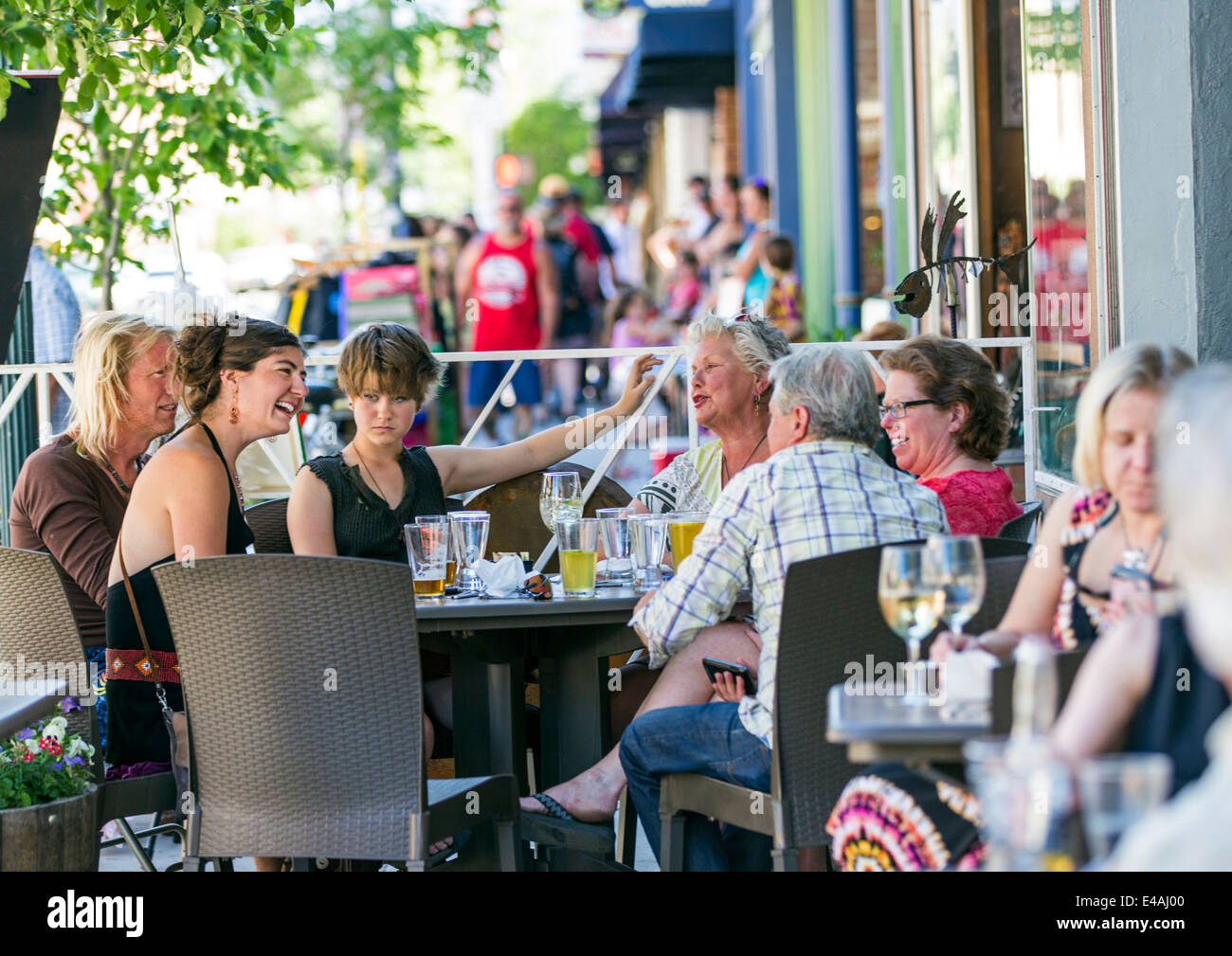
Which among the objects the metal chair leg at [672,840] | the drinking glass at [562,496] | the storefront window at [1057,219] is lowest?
the metal chair leg at [672,840]

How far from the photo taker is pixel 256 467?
6.24m

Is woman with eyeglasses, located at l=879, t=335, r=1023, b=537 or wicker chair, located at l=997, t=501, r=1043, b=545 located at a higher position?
woman with eyeglasses, located at l=879, t=335, r=1023, b=537

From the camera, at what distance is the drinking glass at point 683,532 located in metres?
3.54

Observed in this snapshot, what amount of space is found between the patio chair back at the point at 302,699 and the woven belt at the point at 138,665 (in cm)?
64

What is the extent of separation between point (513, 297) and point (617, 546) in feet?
28.4

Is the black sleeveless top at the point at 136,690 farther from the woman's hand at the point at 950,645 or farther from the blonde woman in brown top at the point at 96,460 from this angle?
the woman's hand at the point at 950,645

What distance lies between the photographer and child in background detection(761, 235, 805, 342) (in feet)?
30.8

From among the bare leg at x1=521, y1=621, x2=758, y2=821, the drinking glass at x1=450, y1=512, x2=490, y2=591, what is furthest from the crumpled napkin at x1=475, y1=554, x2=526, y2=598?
the bare leg at x1=521, y1=621, x2=758, y2=821

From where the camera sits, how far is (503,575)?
3.57 meters

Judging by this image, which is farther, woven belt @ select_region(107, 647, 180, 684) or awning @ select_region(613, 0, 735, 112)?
awning @ select_region(613, 0, 735, 112)

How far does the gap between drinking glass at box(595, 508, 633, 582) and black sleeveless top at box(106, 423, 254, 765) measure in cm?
90

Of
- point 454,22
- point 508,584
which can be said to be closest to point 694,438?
point 508,584

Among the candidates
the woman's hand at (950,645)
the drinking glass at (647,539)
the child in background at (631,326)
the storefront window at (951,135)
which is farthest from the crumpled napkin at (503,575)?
the child in background at (631,326)

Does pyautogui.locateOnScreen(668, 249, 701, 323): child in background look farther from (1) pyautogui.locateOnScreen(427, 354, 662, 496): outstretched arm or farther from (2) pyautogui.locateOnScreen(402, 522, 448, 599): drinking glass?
(2) pyautogui.locateOnScreen(402, 522, 448, 599): drinking glass
